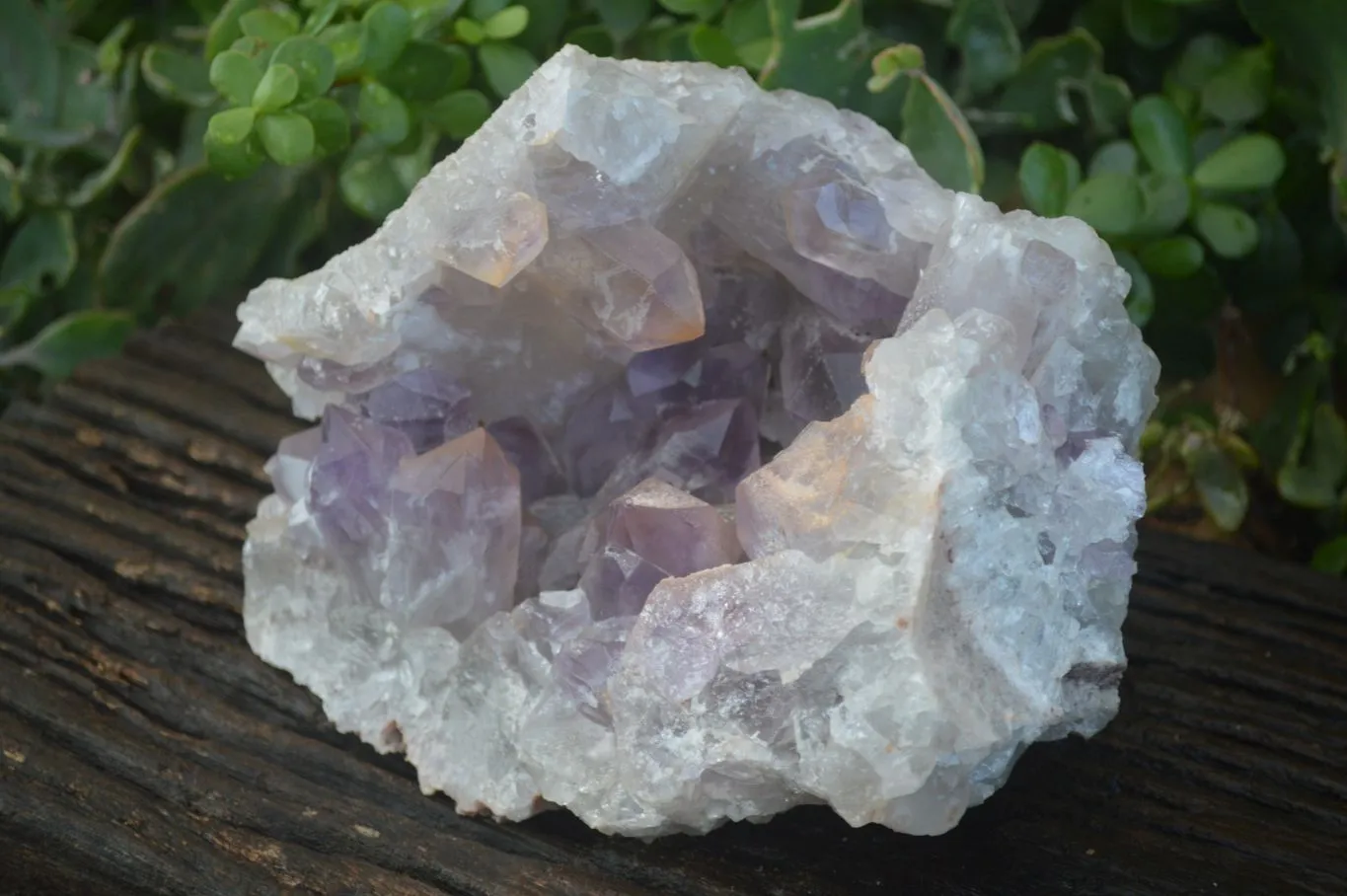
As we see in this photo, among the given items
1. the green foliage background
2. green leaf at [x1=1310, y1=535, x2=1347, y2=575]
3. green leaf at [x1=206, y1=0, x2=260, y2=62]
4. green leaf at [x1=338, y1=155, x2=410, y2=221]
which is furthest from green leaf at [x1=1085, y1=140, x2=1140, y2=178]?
green leaf at [x1=206, y1=0, x2=260, y2=62]

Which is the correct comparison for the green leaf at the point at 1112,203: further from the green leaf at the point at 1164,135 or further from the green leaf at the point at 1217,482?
the green leaf at the point at 1217,482

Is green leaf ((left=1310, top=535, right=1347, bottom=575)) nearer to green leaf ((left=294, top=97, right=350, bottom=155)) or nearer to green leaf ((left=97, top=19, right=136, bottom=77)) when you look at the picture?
green leaf ((left=294, top=97, right=350, bottom=155))

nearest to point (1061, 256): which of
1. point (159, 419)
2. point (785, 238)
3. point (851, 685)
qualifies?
point (785, 238)

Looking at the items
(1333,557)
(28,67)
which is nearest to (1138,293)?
(1333,557)

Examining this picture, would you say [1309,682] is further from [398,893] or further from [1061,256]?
[398,893]

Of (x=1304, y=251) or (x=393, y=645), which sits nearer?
(x=393, y=645)

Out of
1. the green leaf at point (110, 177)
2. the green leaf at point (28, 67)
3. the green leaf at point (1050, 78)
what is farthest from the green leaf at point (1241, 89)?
the green leaf at point (28, 67)
